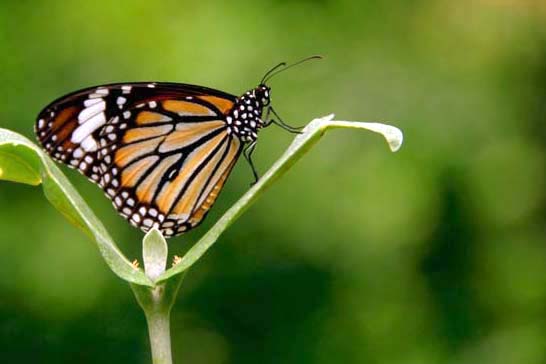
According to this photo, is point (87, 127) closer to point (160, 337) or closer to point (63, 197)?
point (63, 197)

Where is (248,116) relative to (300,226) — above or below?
above

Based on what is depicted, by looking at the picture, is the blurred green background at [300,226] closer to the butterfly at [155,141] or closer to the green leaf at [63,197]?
the butterfly at [155,141]

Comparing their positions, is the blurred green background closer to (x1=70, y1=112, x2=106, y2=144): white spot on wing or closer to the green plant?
(x1=70, y1=112, x2=106, y2=144): white spot on wing

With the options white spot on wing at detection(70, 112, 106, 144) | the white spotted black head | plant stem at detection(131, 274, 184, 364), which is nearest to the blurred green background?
the white spotted black head

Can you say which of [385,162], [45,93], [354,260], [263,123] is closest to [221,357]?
[354,260]

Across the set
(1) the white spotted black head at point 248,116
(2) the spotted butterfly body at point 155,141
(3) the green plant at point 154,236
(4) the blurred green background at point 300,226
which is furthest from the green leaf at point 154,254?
(4) the blurred green background at point 300,226

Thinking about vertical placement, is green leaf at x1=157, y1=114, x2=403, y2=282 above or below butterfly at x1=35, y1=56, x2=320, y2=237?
above

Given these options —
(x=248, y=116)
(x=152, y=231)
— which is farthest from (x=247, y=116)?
(x=152, y=231)
